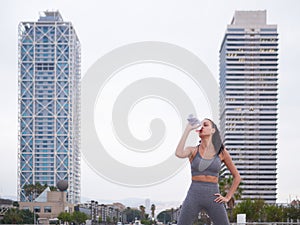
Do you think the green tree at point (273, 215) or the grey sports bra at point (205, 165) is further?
the green tree at point (273, 215)

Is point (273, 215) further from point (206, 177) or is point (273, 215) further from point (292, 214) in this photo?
point (206, 177)

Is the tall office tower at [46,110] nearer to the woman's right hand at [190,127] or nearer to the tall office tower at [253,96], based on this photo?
the tall office tower at [253,96]

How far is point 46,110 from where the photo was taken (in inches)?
6029

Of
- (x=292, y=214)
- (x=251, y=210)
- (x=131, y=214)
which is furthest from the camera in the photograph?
(x=131, y=214)

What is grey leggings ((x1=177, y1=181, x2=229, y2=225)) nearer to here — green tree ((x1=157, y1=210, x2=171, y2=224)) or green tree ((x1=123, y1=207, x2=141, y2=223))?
green tree ((x1=123, y1=207, x2=141, y2=223))

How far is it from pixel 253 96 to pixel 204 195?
14722 centimetres

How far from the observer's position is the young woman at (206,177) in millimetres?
7594

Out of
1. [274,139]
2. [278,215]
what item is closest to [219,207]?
[278,215]

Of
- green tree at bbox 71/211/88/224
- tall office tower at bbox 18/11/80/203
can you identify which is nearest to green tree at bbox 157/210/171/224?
tall office tower at bbox 18/11/80/203

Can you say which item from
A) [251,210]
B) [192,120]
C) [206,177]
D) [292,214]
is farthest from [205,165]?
[292,214]

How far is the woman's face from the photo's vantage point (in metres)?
7.59

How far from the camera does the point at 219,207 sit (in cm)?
764

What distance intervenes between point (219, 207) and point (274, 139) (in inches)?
5750

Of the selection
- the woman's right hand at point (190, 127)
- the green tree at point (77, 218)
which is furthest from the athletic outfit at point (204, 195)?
the green tree at point (77, 218)
